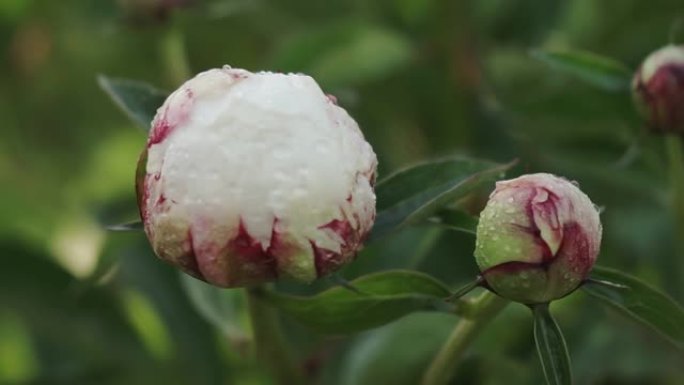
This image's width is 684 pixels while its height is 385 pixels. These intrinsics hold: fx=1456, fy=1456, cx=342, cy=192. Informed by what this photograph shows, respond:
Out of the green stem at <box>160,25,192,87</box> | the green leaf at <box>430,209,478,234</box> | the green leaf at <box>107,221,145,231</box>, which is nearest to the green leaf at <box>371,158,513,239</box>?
the green leaf at <box>430,209,478,234</box>

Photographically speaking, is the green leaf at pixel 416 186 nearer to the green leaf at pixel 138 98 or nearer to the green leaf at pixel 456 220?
the green leaf at pixel 456 220

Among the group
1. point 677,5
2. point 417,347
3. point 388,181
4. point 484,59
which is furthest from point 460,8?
point 388,181

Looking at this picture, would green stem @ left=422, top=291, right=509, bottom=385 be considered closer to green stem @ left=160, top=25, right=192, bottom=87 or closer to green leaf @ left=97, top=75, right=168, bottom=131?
green leaf @ left=97, top=75, right=168, bottom=131

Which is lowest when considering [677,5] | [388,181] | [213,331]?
[213,331]

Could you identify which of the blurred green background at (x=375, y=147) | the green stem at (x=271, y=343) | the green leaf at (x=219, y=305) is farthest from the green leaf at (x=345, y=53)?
the green stem at (x=271, y=343)

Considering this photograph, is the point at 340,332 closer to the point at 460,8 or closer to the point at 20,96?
the point at 460,8
